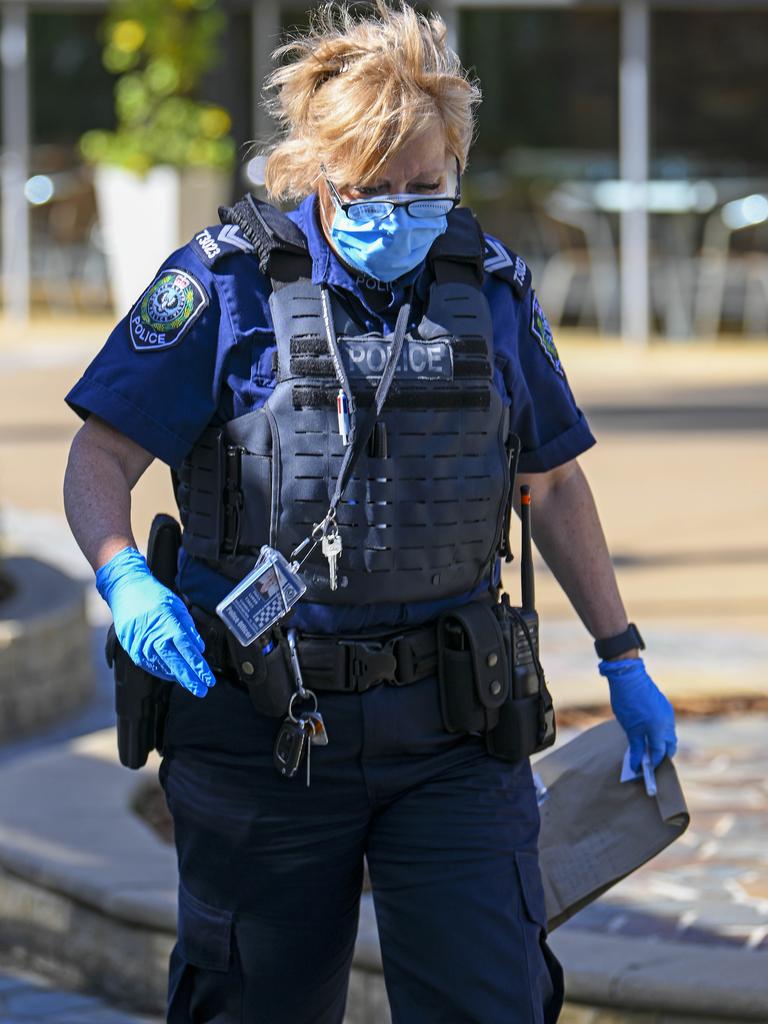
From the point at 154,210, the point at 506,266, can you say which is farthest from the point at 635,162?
the point at 506,266

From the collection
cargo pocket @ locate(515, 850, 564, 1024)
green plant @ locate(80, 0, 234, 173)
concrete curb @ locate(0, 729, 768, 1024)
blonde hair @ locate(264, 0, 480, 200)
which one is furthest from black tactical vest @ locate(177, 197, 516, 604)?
green plant @ locate(80, 0, 234, 173)

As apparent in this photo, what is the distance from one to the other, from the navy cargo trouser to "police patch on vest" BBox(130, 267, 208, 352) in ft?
1.57

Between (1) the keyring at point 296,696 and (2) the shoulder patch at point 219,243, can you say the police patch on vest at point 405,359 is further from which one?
(1) the keyring at point 296,696

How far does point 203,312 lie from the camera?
266 cm

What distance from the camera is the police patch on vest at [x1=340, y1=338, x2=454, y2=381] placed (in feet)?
8.66

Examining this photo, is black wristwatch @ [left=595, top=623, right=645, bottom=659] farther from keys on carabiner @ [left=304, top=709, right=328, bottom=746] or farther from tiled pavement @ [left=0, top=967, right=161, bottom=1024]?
tiled pavement @ [left=0, top=967, right=161, bottom=1024]

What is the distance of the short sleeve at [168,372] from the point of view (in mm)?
2664

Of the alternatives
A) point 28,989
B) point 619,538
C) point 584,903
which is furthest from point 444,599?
point 619,538

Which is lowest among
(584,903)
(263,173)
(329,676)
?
(584,903)

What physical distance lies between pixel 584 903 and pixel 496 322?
889 millimetres

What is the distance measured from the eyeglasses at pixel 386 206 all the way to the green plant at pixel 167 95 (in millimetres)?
10379

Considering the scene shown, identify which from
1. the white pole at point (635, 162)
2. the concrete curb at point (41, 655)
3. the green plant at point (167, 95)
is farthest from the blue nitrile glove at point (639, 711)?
the white pole at point (635, 162)

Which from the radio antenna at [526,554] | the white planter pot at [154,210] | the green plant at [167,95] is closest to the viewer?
the radio antenna at [526,554]

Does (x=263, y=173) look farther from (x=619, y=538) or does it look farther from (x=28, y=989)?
(x=619, y=538)
